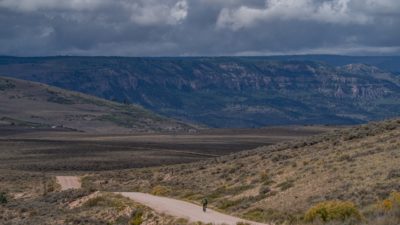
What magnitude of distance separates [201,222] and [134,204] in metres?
9.36

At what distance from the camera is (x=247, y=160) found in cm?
6247

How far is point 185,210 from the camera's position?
127 ft

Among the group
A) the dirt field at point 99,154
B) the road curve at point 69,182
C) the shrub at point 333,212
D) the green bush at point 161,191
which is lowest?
the dirt field at point 99,154

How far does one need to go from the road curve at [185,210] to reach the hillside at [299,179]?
4.43 feet

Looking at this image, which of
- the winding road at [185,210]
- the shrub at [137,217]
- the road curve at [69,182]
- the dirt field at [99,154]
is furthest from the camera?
the dirt field at [99,154]

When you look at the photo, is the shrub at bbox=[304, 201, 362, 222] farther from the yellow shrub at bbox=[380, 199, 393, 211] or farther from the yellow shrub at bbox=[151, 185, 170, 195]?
the yellow shrub at bbox=[151, 185, 170, 195]

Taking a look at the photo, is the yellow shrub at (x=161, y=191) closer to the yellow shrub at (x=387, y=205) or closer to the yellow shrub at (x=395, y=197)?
the yellow shrub at (x=395, y=197)

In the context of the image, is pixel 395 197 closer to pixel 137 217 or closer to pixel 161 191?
pixel 137 217

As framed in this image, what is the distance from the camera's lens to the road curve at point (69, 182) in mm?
67488

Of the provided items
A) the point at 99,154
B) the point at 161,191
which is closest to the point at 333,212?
the point at 161,191

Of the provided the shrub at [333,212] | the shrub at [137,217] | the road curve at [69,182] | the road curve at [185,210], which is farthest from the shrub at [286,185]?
the road curve at [69,182]

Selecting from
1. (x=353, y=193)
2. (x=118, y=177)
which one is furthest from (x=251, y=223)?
(x=118, y=177)

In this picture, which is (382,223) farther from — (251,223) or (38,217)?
(38,217)

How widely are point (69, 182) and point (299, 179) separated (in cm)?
3566
